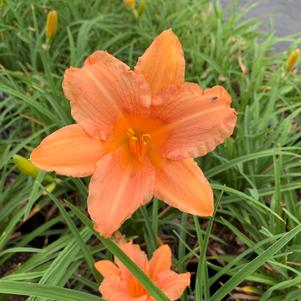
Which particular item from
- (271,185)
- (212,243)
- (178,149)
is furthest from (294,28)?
(178,149)

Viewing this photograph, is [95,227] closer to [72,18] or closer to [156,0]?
[72,18]

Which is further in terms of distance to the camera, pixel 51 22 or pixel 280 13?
pixel 280 13

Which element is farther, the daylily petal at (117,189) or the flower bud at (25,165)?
the flower bud at (25,165)

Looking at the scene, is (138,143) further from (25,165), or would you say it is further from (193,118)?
(25,165)

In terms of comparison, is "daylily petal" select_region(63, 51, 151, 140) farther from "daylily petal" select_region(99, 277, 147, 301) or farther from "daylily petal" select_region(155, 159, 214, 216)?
"daylily petal" select_region(99, 277, 147, 301)

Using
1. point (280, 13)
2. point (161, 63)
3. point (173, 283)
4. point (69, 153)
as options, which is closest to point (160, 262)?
point (173, 283)

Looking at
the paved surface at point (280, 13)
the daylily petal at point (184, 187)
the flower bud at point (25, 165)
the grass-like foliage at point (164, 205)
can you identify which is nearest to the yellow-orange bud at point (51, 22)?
the grass-like foliage at point (164, 205)

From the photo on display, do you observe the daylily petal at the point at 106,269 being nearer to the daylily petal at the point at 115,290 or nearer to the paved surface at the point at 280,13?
the daylily petal at the point at 115,290
